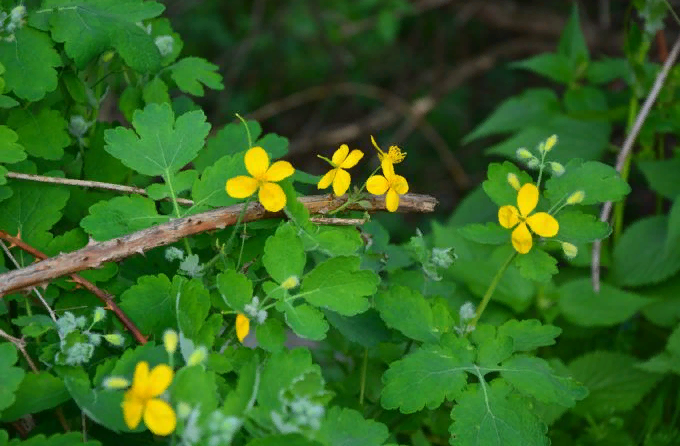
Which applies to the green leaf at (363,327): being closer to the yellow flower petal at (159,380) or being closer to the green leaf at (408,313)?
the green leaf at (408,313)

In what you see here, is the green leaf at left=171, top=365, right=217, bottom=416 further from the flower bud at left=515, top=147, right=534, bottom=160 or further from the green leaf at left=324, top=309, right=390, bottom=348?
the flower bud at left=515, top=147, right=534, bottom=160

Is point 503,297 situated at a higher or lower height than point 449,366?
lower

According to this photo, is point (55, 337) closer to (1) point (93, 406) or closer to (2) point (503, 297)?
(1) point (93, 406)

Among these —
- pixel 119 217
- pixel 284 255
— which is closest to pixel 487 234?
pixel 284 255

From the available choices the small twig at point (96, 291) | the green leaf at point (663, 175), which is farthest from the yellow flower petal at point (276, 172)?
the green leaf at point (663, 175)

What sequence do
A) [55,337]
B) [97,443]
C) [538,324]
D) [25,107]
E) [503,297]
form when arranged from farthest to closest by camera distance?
[503,297] → [25,107] → [538,324] → [55,337] → [97,443]

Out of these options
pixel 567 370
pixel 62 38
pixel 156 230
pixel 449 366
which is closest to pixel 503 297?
pixel 567 370

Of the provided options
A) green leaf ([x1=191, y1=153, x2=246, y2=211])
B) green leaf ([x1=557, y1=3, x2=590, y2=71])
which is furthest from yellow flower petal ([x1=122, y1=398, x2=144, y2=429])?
green leaf ([x1=557, y1=3, x2=590, y2=71])
